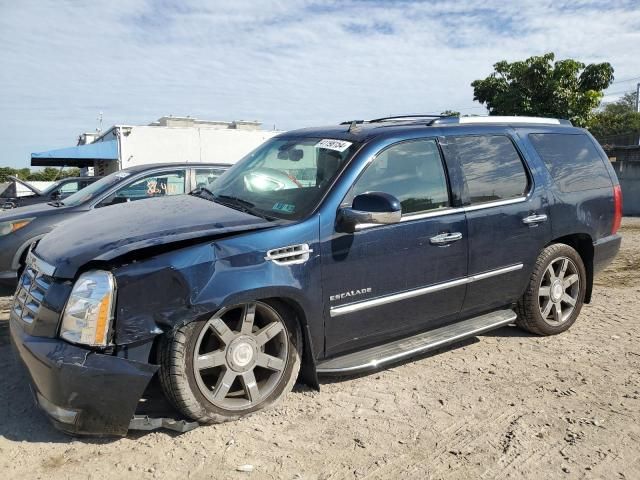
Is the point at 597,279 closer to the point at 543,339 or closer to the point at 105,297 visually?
the point at 543,339

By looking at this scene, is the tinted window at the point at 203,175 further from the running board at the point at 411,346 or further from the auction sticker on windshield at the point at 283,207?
the running board at the point at 411,346

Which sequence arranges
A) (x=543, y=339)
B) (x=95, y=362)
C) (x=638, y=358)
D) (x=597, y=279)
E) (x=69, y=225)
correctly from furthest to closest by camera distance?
(x=597, y=279) < (x=543, y=339) < (x=638, y=358) < (x=69, y=225) < (x=95, y=362)

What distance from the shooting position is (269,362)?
3.15 metres

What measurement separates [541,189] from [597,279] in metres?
3.13

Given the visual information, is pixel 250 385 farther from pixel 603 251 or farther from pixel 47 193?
pixel 47 193

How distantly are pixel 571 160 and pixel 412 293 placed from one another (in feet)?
7.24

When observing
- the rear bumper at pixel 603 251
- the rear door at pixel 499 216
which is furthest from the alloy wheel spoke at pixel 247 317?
the rear bumper at pixel 603 251

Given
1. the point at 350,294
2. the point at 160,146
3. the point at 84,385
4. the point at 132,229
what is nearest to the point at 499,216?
the point at 350,294

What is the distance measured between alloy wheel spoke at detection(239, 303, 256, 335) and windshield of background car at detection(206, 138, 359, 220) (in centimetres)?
59

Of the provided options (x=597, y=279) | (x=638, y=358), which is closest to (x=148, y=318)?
(x=638, y=358)

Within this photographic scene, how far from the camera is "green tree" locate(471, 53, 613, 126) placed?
20.4 m

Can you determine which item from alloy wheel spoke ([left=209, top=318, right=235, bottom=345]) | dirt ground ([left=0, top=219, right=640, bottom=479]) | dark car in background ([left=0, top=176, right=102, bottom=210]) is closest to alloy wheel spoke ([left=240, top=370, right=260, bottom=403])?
dirt ground ([left=0, top=219, right=640, bottom=479])

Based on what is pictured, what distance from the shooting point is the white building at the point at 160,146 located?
25.9 metres

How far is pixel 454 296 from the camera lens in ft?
12.6
